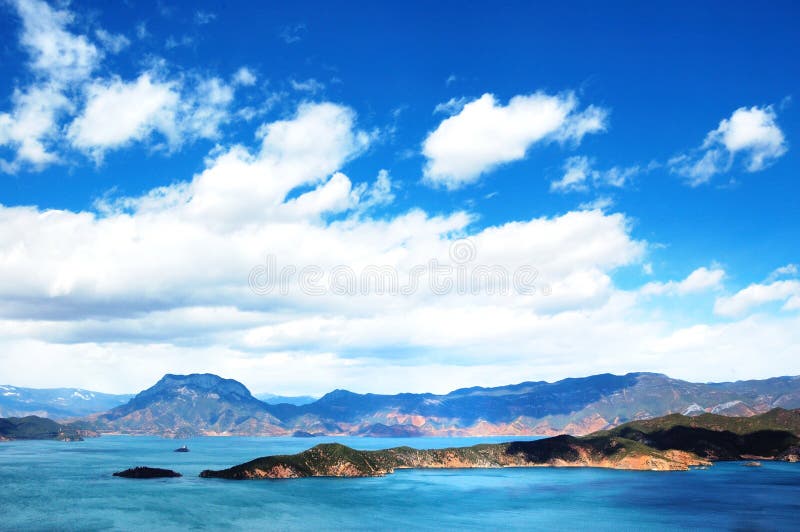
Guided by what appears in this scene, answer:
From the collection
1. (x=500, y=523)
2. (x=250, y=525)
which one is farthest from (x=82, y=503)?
(x=500, y=523)

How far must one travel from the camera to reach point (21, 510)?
567ft

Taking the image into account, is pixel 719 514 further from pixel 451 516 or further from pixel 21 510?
pixel 21 510

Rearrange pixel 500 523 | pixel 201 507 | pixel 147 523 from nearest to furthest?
1. pixel 147 523
2. pixel 500 523
3. pixel 201 507

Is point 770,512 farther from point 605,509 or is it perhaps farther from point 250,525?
point 250,525

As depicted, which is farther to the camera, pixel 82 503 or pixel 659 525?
pixel 82 503

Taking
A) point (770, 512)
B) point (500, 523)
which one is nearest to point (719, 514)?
point (770, 512)

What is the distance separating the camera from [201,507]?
18425cm

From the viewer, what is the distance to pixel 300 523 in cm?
16488

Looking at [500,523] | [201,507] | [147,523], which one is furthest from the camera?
[201,507]

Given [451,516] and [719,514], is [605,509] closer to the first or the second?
[719,514]

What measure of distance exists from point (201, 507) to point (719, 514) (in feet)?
518

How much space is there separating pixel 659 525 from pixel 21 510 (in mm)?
182098

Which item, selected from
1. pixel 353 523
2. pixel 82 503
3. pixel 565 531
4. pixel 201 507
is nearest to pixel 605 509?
pixel 565 531

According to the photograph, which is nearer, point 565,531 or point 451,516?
point 565,531
